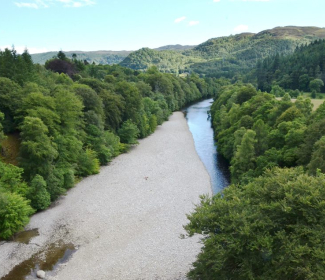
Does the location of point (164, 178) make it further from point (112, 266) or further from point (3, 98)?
point (3, 98)

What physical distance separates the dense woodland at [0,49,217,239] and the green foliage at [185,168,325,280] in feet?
56.2

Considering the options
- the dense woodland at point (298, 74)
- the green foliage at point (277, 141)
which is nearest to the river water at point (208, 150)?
the green foliage at point (277, 141)

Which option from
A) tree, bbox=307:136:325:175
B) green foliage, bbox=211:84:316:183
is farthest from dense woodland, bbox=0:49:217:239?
tree, bbox=307:136:325:175

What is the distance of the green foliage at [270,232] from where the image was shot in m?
12.3

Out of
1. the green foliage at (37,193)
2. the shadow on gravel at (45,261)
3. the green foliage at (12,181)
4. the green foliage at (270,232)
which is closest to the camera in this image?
the green foliage at (270,232)

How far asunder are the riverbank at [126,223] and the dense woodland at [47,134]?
215 centimetres

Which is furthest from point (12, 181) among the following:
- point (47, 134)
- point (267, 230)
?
point (267, 230)

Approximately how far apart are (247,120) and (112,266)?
28174 millimetres

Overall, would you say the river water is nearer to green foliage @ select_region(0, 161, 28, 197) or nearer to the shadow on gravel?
the shadow on gravel

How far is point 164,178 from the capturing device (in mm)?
37156

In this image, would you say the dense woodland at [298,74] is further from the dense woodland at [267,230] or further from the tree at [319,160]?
the dense woodland at [267,230]

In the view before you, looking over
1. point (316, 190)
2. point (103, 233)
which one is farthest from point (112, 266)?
point (316, 190)

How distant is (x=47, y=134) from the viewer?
32312 millimetres

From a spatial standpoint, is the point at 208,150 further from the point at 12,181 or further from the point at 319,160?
the point at 12,181
